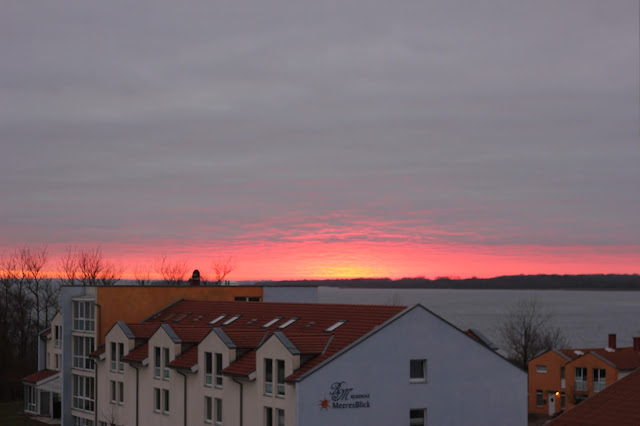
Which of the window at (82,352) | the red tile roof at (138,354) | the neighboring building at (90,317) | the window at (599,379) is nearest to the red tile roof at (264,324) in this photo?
the red tile roof at (138,354)

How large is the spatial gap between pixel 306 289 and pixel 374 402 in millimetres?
27179

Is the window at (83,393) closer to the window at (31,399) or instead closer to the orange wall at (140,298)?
the orange wall at (140,298)

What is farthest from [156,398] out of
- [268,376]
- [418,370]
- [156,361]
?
[418,370]

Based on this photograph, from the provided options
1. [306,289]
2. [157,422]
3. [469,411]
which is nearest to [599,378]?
[306,289]

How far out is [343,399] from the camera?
1618 inches

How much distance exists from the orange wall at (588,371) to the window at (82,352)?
4711 centimetres

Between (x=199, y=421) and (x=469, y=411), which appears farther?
(x=199, y=421)

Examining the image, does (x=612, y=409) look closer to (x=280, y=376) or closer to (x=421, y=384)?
(x=421, y=384)

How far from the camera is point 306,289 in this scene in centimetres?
6856

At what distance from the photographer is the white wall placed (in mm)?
40812

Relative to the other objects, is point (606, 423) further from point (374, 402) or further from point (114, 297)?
point (114, 297)

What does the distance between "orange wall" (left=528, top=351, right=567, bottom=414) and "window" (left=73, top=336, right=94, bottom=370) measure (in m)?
50.5

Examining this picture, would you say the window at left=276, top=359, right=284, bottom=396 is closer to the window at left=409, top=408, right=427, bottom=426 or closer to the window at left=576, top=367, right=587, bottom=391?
the window at left=409, top=408, right=427, bottom=426

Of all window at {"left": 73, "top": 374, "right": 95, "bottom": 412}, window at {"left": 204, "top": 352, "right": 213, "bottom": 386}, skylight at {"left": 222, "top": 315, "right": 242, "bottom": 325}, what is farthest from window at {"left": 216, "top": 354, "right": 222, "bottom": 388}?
window at {"left": 73, "top": 374, "right": 95, "bottom": 412}
